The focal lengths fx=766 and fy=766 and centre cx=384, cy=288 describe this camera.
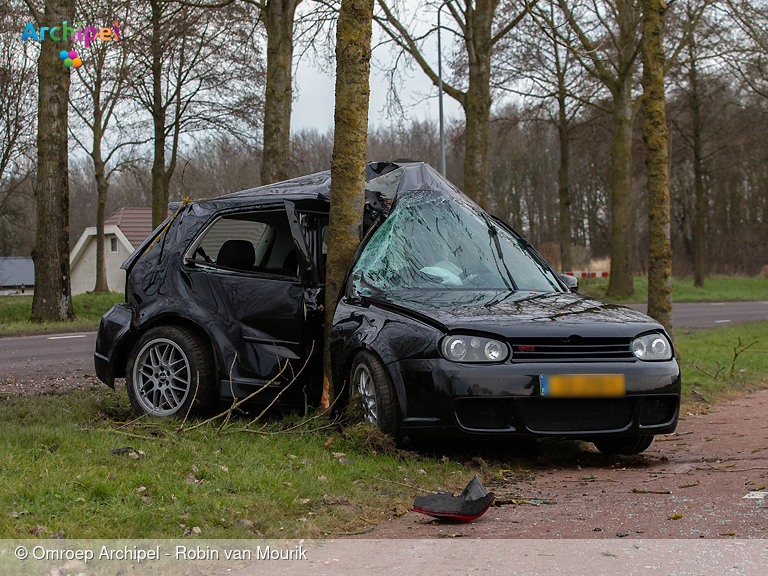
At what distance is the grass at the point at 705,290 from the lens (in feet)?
92.2

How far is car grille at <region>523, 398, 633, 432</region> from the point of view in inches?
184

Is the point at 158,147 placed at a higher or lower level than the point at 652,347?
higher

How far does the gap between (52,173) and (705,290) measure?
27030 mm

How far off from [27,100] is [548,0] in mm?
21897

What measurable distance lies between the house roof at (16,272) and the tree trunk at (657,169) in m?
73.5

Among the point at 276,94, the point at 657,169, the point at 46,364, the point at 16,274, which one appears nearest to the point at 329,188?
the point at 657,169

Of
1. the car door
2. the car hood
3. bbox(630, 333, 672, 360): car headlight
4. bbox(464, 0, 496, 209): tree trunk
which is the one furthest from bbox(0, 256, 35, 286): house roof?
bbox(630, 333, 672, 360): car headlight

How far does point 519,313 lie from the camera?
493 centimetres

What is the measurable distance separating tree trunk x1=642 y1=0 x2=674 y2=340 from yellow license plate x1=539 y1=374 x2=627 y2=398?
5685mm

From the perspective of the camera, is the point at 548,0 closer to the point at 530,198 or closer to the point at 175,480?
the point at 175,480

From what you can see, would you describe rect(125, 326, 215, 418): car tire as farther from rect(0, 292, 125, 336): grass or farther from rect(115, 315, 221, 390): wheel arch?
rect(0, 292, 125, 336): grass

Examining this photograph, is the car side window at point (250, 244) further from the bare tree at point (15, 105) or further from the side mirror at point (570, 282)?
the bare tree at point (15, 105)

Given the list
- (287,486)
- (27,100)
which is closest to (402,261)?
(287,486)

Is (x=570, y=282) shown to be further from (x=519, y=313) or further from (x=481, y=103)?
(x=481, y=103)
